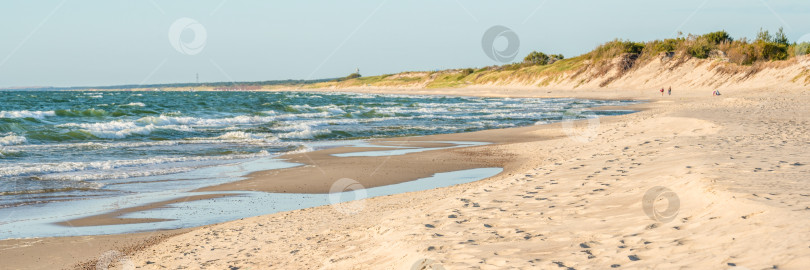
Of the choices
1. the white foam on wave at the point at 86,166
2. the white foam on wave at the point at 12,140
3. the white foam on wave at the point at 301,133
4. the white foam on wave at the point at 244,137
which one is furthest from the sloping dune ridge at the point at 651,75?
the white foam on wave at the point at 12,140

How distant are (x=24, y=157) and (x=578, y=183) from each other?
13.6 m

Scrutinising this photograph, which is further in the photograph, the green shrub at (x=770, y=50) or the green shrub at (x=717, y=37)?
the green shrub at (x=717, y=37)

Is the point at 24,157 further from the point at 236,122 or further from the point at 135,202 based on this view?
the point at 236,122

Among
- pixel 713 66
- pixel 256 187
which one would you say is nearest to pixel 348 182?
pixel 256 187

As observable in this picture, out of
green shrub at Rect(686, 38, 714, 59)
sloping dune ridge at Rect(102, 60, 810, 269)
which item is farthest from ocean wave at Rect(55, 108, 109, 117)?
green shrub at Rect(686, 38, 714, 59)

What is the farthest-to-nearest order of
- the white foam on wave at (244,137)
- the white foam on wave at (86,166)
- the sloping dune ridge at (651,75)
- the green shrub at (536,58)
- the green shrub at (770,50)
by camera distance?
the green shrub at (536,58)
the green shrub at (770,50)
the sloping dune ridge at (651,75)
the white foam on wave at (244,137)
the white foam on wave at (86,166)

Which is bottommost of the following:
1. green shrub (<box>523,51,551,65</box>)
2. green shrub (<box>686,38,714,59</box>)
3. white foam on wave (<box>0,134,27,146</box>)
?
white foam on wave (<box>0,134,27,146</box>)

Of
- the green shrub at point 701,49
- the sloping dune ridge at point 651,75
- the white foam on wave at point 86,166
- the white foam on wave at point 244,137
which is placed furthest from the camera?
the green shrub at point 701,49

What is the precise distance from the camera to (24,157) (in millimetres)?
15648

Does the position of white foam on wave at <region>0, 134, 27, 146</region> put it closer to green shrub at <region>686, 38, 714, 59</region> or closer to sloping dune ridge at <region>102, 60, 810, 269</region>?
sloping dune ridge at <region>102, 60, 810, 269</region>

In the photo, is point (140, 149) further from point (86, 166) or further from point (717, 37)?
point (717, 37)

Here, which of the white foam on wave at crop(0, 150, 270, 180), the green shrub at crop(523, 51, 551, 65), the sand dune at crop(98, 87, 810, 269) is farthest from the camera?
the green shrub at crop(523, 51, 551, 65)

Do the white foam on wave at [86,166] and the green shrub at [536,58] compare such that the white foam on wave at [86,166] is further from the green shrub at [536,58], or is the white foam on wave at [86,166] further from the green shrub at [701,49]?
the green shrub at [536,58]

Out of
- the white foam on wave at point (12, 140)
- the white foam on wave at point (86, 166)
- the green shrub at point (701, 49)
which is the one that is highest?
the green shrub at point (701, 49)
